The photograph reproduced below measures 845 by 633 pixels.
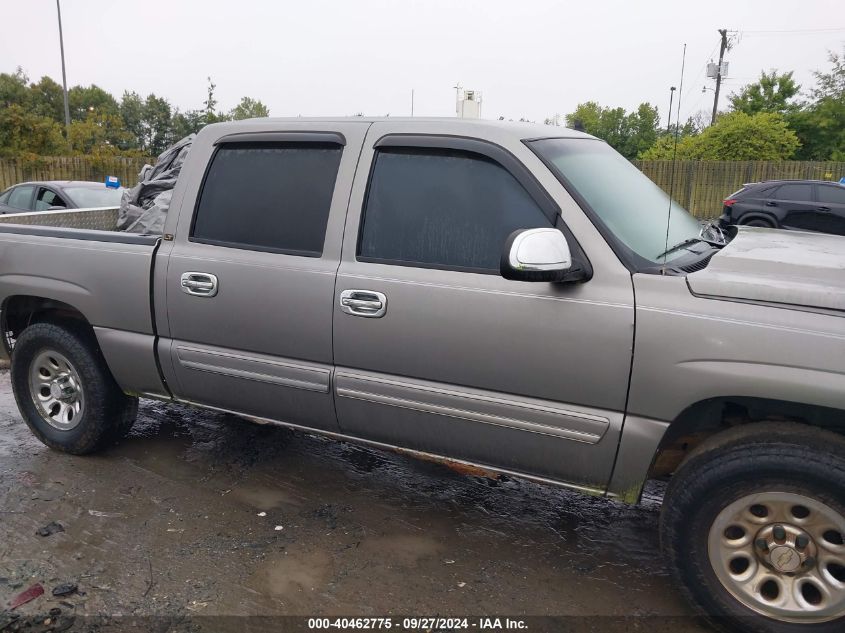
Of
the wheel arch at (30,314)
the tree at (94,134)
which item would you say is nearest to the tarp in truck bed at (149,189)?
the wheel arch at (30,314)

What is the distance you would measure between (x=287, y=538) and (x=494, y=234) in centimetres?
181

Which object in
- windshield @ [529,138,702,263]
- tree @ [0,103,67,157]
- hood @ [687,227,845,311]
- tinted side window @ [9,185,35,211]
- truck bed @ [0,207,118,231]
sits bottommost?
tinted side window @ [9,185,35,211]

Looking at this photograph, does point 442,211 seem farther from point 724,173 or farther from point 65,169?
point 65,169

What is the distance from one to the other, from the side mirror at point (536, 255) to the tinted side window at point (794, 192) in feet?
42.5

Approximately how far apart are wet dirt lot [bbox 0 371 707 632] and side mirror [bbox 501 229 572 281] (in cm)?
142

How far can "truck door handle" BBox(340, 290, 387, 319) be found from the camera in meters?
3.18

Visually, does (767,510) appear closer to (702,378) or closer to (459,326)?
(702,378)

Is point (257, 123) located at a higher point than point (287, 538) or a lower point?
higher

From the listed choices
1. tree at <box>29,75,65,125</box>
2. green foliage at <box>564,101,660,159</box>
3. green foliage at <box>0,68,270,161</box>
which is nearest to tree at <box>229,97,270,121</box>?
green foliage at <box>0,68,270,161</box>

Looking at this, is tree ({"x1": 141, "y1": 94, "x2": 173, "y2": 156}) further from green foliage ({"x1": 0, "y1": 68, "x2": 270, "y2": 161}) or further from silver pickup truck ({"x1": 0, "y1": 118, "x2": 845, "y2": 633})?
silver pickup truck ({"x1": 0, "y1": 118, "x2": 845, "y2": 633})

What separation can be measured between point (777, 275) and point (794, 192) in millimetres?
12650

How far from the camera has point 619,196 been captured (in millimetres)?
3281

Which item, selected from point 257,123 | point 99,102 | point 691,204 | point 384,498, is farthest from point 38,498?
point 99,102

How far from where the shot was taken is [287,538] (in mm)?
3457
